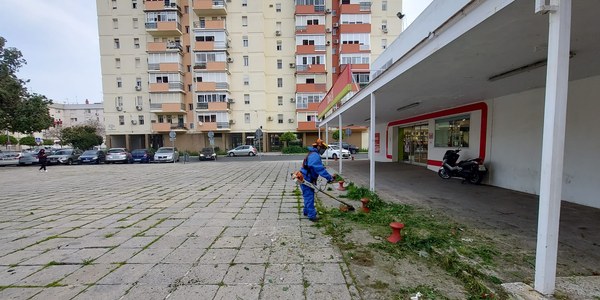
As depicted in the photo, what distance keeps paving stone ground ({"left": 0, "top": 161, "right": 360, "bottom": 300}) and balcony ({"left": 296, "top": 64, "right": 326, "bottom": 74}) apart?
29149 millimetres

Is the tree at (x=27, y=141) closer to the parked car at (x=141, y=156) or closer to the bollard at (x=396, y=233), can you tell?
the parked car at (x=141, y=156)

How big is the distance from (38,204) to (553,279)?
970 cm

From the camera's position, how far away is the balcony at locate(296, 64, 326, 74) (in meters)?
32.5

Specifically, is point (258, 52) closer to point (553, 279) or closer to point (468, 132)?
point (468, 132)

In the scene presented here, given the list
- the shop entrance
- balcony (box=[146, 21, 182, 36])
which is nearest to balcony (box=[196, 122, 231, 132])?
balcony (box=[146, 21, 182, 36])

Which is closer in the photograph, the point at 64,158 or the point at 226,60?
the point at 64,158

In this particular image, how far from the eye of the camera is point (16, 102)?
17859 millimetres

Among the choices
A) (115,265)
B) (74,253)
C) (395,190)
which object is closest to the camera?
(115,265)

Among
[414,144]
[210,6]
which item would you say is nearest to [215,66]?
[210,6]

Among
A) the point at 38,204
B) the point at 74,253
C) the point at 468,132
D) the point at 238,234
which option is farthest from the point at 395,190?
the point at 38,204

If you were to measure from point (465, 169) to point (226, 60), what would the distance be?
31.5 meters

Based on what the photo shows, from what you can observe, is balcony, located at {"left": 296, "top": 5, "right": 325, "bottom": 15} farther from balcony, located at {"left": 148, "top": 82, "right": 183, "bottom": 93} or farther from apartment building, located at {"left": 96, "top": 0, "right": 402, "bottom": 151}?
balcony, located at {"left": 148, "top": 82, "right": 183, "bottom": 93}

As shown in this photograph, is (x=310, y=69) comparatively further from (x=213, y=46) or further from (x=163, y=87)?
(x=163, y=87)

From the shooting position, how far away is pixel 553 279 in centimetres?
207
